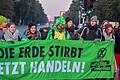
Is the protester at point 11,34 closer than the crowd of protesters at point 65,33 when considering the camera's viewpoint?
Yes

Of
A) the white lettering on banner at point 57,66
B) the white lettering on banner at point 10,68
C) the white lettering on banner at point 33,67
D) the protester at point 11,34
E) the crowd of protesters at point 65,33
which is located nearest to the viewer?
the white lettering on banner at point 10,68

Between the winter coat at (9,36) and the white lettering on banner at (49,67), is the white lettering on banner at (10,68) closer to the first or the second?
the white lettering on banner at (49,67)

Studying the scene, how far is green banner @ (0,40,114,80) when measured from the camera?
30.5ft

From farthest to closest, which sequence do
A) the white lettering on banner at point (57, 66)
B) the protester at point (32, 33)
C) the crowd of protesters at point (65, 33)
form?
the protester at point (32, 33), the crowd of protesters at point (65, 33), the white lettering on banner at point (57, 66)

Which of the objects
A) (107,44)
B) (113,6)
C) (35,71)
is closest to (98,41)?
(107,44)

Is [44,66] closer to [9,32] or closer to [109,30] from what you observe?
[9,32]

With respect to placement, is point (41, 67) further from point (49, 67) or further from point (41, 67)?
point (49, 67)

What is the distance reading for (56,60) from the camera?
31.4ft

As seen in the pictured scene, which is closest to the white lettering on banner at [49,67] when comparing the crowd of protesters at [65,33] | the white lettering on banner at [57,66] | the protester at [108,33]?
the white lettering on banner at [57,66]

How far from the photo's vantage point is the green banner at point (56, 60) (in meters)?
9.29

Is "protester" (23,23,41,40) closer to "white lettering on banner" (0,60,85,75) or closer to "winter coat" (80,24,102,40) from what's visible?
"white lettering on banner" (0,60,85,75)

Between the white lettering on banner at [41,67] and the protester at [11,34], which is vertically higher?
the protester at [11,34]

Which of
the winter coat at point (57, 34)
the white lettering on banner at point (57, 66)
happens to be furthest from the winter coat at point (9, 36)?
the white lettering on banner at point (57, 66)

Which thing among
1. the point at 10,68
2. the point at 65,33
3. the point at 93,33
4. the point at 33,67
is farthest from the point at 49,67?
the point at 93,33
